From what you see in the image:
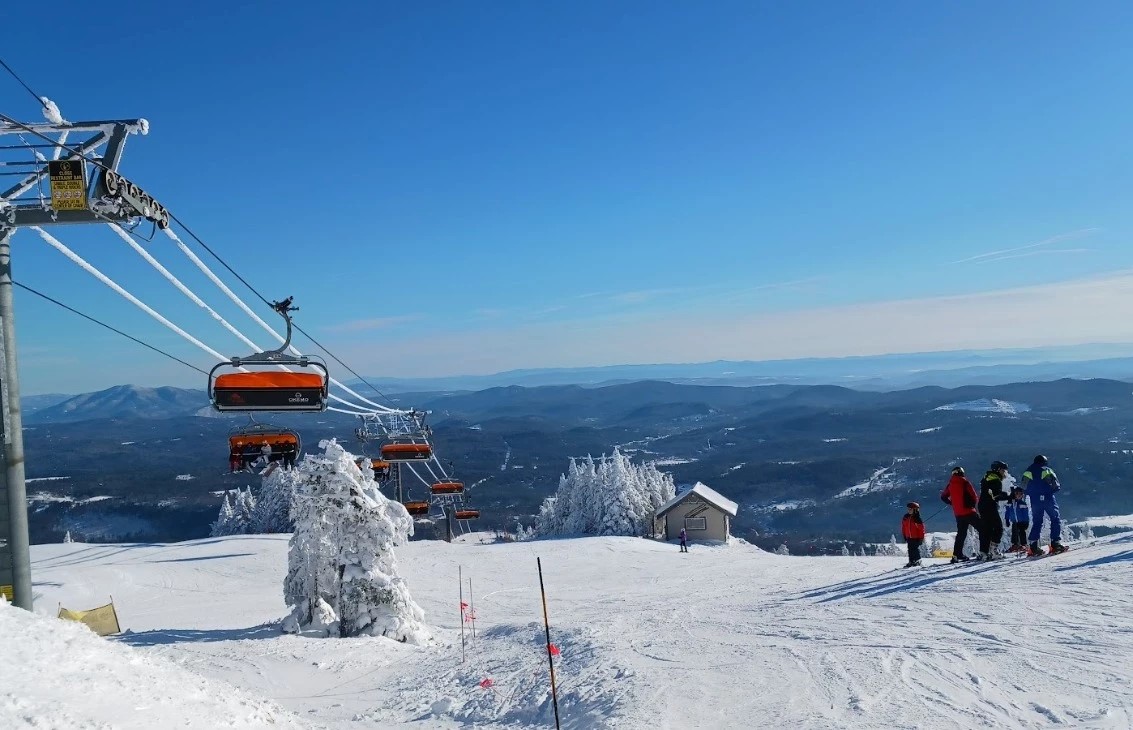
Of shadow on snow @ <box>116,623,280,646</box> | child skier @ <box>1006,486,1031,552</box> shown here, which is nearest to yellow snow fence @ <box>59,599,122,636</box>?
shadow on snow @ <box>116,623,280,646</box>

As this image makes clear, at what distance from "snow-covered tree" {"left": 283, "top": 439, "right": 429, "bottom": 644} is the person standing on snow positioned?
12625 millimetres

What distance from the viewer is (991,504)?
542 inches

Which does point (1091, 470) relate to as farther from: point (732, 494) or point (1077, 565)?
point (1077, 565)

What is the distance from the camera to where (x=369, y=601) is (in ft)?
59.6

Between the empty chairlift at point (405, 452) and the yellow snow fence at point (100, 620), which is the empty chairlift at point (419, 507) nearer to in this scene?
the empty chairlift at point (405, 452)

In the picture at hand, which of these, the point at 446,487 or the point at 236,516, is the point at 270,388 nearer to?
the point at 446,487

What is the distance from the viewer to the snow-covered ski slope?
22.7 ft

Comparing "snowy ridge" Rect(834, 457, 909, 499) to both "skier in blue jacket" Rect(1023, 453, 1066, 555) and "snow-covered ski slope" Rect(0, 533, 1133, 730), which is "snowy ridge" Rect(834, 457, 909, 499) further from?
"skier in blue jacket" Rect(1023, 453, 1066, 555)

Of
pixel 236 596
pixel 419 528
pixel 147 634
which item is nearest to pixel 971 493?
pixel 147 634

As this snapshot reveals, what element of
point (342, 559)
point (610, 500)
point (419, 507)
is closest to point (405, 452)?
point (419, 507)

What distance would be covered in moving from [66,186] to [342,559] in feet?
39.8

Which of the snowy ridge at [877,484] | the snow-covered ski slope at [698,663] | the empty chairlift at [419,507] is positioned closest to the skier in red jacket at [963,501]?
the snow-covered ski slope at [698,663]

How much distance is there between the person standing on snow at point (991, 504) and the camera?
541 inches

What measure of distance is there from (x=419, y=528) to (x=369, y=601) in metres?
91.3
